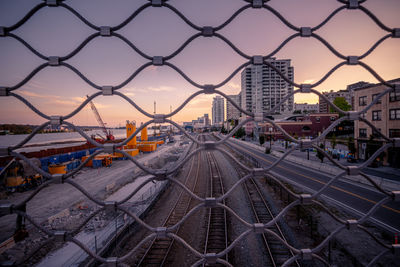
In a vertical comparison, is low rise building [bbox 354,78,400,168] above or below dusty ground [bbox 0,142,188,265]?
above

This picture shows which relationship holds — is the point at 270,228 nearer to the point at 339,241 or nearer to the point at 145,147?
the point at 339,241

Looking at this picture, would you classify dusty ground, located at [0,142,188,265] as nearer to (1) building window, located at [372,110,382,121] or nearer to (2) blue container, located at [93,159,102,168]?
(2) blue container, located at [93,159,102,168]

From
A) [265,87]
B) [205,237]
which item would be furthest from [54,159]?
[265,87]

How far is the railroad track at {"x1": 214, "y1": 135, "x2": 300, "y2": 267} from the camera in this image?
16.0 feet

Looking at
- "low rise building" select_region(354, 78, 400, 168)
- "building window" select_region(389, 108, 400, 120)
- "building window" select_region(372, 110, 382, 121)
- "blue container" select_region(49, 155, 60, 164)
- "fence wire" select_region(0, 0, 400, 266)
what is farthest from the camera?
"blue container" select_region(49, 155, 60, 164)

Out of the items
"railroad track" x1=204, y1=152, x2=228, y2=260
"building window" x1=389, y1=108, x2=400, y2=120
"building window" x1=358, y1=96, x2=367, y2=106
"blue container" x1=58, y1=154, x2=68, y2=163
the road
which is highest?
"building window" x1=358, y1=96, x2=367, y2=106

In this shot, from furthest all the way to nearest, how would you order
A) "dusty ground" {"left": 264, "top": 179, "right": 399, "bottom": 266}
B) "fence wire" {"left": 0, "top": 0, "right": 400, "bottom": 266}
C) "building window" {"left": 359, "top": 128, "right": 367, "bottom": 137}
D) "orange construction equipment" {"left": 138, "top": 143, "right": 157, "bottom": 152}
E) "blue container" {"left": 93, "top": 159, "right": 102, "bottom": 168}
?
1. "orange construction equipment" {"left": 138, "top": 143, "right": 157, "bottom": 152}
2. "blue container" {"left": 93, "top": 159, "right": 102, "bottom": 168}
3. "building window" {"left": 359, "top": 128, "right": 367, "bottom": 137}
4. "dusty ground" {"left": 264, "top": 179, "right": 399, "bottom": 266}
5. "fence wire" {"left": 0, "top": 0, "right": 400, "bottom": 266}

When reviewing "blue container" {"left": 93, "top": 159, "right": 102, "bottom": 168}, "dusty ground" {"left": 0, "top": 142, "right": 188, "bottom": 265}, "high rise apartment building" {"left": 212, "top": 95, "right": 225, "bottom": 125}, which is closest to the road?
"dusty ground" {"left": 0, "top": 142, "right": 188, "bottom": 265}

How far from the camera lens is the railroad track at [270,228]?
488 centimetres

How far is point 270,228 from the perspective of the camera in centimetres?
678

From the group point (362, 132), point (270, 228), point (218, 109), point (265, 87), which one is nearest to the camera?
point (270, 228)

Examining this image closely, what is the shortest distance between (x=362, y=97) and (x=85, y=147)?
116ft

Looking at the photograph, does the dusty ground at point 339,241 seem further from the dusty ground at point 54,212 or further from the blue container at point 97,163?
the blue container at point 97,163

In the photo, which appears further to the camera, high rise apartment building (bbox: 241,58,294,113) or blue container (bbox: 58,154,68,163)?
high rise apartment building (bbox: 241,58,294,113)
